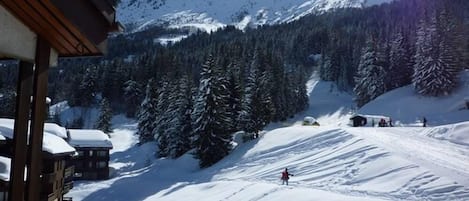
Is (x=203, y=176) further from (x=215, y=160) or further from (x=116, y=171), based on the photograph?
(x=116, y=171)

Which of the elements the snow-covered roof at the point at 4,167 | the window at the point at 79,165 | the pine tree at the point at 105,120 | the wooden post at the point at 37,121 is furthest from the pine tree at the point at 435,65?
the wooden post at the point at 37,121

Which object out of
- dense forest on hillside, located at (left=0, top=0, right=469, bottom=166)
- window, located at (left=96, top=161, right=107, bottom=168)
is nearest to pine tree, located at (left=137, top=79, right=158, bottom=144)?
dense forest on hillside, located at (left=0, top=0, right=469, bottom=166)

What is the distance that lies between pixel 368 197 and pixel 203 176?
2381 cm

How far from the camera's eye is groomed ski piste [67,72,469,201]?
30.3m

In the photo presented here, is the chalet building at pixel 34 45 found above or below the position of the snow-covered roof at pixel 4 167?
above

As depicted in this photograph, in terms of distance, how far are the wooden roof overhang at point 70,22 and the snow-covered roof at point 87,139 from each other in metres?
56.5

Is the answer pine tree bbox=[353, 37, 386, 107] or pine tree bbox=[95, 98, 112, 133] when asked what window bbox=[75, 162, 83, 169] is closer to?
pine tree bbox=[95, 98, 112, 133]

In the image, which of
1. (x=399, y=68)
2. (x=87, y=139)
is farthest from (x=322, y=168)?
(x=399, y=68)

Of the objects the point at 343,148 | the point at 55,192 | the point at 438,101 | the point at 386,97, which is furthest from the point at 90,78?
the point at 55,192

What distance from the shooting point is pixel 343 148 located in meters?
43.1

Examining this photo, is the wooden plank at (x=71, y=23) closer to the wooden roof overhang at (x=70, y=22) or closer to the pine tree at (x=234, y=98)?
the wooden roof overhang at (x=70, y=22)

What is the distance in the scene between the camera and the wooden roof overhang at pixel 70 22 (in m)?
4.61

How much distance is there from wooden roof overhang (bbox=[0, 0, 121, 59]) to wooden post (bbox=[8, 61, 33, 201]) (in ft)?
1.00

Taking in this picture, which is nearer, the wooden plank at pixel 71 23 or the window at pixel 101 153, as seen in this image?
the wooden plank at pixel 71 23
